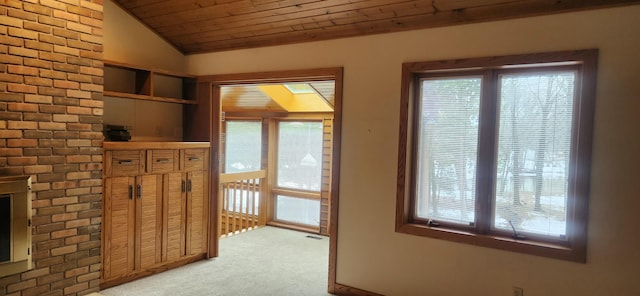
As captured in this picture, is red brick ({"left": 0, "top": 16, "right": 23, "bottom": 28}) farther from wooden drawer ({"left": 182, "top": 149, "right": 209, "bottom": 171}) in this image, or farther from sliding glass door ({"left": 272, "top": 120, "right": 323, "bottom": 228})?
sliding glass door ({"left": 272, "top": 120, "right": 323, "bottom": 228})

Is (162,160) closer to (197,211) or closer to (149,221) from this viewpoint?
(149,221)

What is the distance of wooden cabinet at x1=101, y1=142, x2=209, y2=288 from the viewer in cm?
338

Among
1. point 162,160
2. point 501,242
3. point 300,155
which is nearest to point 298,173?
point 300,155

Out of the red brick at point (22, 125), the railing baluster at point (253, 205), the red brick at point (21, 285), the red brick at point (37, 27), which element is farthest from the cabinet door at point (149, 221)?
the railing baluster at point (253, 205)

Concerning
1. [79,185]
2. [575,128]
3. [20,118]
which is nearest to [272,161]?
[79,185]

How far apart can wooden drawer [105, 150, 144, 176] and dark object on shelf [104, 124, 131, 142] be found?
20 centimetres

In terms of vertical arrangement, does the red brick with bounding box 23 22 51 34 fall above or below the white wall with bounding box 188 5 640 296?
above

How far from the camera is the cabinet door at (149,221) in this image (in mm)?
3578

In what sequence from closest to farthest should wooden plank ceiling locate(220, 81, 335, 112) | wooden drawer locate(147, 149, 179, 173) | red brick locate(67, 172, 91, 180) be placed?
1. red brick locate(67, 172, 91, 180)
2. wooden drawer locate(147, 149, 179, 173)
3. wooden plank ceiling locate(220, 81, 335, 112)

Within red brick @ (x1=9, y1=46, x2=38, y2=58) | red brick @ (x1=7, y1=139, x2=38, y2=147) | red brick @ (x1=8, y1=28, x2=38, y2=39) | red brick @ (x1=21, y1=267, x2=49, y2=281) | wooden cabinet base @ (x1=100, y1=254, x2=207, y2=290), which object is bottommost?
wooden cabinet base @ (x1=100, y1=254, x2=207, y2=290)

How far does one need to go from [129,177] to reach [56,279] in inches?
37.2

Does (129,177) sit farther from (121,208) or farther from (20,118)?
(20,118)

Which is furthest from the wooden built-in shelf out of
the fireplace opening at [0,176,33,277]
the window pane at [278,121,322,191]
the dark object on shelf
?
the window pane at [278,121,322,191]

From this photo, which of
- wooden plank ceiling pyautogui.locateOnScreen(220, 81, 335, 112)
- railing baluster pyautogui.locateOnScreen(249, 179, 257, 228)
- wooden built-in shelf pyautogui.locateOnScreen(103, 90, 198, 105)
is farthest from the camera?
railing baluster pyautogui.locateOnScreen(249, 179, 257, 228)
